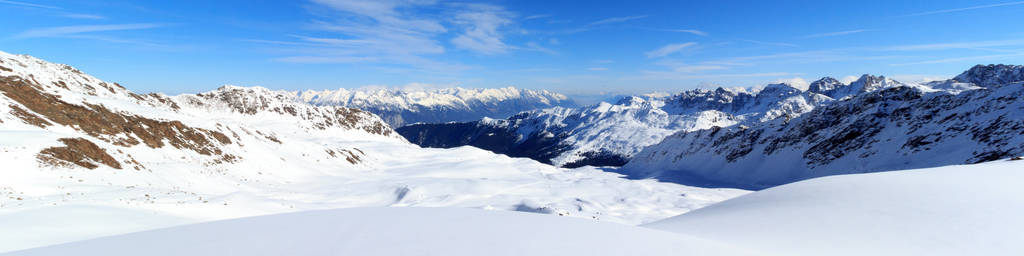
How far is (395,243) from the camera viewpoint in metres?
5.21

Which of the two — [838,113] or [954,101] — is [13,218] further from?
[838,113]

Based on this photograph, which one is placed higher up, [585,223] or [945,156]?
[585,223]

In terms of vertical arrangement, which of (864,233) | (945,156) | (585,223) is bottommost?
(945,156)

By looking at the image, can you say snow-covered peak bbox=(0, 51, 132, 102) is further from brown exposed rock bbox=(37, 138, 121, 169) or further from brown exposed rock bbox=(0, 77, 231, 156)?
brown exposed rock bbox=(37, 138, 121, 169)

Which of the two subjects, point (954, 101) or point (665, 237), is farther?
point (954, 101)

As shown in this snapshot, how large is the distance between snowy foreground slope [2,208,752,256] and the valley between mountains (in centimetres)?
4

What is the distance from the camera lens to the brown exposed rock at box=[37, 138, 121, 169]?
966 inches

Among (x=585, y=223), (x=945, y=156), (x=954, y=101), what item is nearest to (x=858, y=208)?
(x=585, y=223)

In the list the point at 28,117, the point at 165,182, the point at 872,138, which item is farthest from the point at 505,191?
the point at 872,138

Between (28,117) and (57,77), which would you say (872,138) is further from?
(57,77)

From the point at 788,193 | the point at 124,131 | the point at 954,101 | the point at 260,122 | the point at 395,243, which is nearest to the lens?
the point at 395,243

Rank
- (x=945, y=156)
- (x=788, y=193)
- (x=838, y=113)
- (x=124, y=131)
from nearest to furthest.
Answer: (x=788, y=193)
(x=124, y=131)
(x=945, y=156)
(x=838, y=113)

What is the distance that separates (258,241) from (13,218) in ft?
35.6

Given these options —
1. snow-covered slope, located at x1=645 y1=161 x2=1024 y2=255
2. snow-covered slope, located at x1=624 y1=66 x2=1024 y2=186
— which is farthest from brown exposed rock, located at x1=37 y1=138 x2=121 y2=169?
snow-covered slope, located at x1=624 y1=66 x2=1024 y2=186
